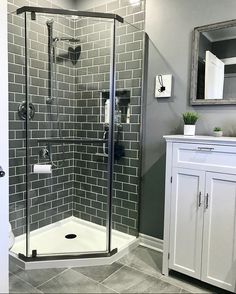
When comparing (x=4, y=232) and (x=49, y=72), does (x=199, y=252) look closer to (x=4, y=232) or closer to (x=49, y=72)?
(x=4, y=232)

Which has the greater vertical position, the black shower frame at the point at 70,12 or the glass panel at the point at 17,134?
the black shower frame at the point at 70,12

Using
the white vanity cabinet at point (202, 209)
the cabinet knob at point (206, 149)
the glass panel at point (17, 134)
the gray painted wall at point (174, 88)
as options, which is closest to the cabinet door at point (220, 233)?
the white vanity cabinet at point (202, 209)

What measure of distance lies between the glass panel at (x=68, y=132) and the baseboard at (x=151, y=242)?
384 mm

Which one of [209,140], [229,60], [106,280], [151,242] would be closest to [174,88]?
[229,60]

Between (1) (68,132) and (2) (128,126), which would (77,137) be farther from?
(2) (128,126)

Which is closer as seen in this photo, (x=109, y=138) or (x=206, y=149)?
(x=206, y=149)

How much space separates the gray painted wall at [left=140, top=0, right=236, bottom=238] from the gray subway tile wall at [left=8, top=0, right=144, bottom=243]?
0.12 m

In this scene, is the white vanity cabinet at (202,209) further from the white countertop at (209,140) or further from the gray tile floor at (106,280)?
the gray tile floor at (106,280)

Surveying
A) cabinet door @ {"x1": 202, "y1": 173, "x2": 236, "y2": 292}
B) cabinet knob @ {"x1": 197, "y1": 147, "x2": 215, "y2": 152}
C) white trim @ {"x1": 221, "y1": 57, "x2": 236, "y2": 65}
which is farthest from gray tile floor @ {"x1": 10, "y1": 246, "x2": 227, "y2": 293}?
white trim @ {"x1": 221, "y1": 57, "x2": 236, "y2": 65}

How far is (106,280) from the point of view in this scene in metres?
1.90

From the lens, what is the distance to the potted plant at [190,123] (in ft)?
6.67

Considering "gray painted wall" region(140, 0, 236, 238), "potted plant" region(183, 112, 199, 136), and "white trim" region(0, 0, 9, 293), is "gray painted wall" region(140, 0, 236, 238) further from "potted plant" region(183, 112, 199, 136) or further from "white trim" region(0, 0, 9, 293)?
"white trim" region(0, 0, 9, 293)

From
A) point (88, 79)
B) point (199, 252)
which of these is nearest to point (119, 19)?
point (88, 79)

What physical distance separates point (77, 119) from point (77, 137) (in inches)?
7.9
